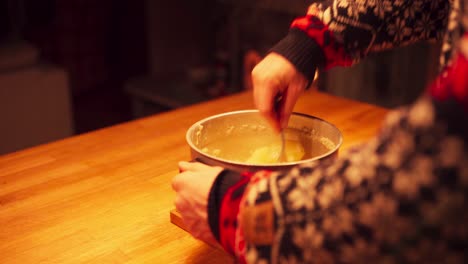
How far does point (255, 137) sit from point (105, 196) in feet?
0.80

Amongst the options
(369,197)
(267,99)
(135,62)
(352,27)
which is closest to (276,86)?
(267,99)

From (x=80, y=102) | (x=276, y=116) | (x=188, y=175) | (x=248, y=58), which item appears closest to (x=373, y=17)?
(x=276, y=116)

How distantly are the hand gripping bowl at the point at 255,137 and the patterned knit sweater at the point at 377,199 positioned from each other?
212 millimetres

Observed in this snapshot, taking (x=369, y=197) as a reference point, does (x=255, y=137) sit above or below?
below

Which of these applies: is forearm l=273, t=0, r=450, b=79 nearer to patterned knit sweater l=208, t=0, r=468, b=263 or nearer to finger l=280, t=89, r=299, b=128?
finger l=280, t=89, r=299, b=128

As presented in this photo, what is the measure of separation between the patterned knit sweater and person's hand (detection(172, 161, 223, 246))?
0.5 inches

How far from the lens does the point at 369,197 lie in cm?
42

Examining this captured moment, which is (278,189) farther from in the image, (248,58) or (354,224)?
(248,58)

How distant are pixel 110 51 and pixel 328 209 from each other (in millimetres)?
3470

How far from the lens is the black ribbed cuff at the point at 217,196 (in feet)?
1.84

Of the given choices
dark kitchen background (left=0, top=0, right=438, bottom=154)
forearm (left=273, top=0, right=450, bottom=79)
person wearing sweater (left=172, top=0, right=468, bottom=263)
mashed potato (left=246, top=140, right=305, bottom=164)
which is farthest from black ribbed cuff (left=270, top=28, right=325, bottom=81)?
dark kitchen background (left=0, top=0, right=438, bottom=154)

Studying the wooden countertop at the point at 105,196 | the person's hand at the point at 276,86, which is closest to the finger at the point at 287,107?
the person's hand at the point at 276,86

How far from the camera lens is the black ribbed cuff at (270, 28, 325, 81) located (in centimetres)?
81

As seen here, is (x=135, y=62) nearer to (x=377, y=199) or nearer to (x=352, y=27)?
(x=352, y=27)
